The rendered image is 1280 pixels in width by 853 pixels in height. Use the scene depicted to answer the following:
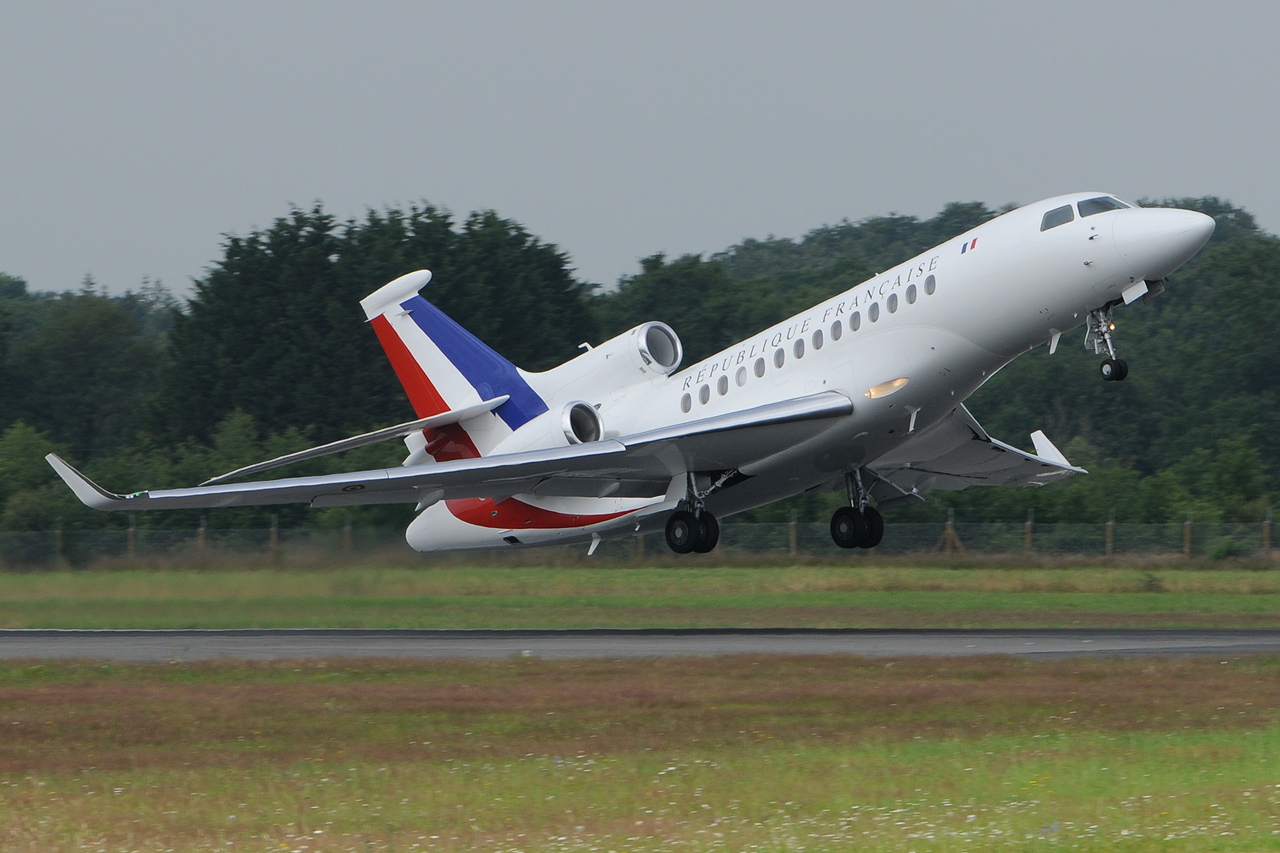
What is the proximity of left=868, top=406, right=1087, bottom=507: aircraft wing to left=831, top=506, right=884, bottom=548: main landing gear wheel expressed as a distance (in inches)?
42.8

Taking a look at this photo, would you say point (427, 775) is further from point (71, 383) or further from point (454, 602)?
point (71, 383)

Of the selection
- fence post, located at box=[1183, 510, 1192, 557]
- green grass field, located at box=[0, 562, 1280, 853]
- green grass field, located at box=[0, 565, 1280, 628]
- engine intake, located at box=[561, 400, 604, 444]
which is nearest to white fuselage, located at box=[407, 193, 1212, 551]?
engine intake, located at box=[561, 400, 604, 444]

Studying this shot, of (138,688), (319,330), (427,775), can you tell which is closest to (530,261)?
(319,330)

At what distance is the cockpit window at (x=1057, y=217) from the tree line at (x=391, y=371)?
24.7m

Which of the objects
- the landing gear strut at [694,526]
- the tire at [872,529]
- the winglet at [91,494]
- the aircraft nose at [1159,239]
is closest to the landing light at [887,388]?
the landing gear strut at [694,526]

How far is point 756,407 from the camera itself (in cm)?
2055

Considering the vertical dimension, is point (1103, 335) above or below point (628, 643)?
above

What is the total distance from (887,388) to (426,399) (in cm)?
859

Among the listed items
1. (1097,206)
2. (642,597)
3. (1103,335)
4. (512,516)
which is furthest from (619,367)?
(1097,206)

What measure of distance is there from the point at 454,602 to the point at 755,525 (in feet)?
39.1

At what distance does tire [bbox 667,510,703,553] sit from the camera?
21391 millimetres

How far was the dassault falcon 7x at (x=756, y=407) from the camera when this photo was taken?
1820cm

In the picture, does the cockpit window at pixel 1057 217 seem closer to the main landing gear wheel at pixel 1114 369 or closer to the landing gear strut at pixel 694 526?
the main landing gear wheel at pixel 1114 369

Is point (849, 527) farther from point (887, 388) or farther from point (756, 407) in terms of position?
point (887, 388)
